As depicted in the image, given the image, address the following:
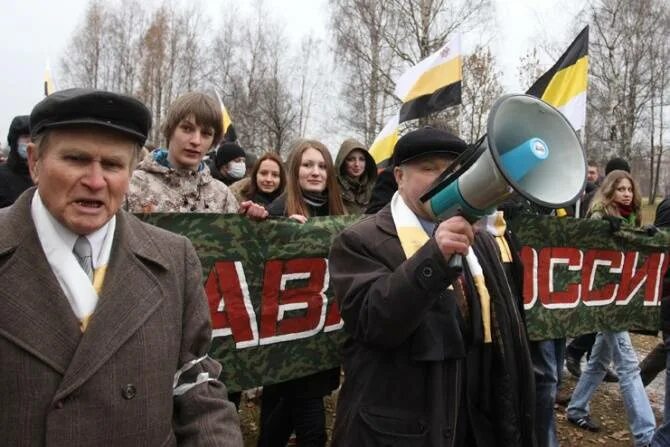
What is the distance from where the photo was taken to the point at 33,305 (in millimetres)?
1276

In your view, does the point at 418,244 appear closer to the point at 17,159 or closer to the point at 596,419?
the point at 17,159

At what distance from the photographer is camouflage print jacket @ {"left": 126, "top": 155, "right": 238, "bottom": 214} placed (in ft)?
9.20

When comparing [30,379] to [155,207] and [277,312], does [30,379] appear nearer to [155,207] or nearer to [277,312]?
[155,207]

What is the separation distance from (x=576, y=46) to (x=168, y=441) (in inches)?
183

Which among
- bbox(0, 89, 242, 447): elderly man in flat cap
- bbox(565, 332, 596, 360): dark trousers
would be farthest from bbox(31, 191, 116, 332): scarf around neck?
bbox(565, 332, 596, 360): dark trousers

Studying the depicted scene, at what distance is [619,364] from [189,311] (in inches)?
149

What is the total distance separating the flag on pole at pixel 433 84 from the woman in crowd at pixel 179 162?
2271 millimetres

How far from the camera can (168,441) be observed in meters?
1.43

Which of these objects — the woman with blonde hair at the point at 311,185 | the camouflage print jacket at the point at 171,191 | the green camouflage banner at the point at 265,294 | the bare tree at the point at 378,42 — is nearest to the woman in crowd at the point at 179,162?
the camouflage print jacket at the point at 171,191

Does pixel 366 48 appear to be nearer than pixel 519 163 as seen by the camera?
No

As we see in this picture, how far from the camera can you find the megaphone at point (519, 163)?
5.06 feet

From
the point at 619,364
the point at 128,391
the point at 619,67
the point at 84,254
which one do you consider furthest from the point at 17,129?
the point at 619,67

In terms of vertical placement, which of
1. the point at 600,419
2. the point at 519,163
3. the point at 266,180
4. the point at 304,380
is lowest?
the point at 600,419

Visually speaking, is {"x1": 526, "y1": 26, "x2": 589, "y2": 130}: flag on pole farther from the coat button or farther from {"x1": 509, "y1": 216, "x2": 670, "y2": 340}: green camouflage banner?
the coat button
